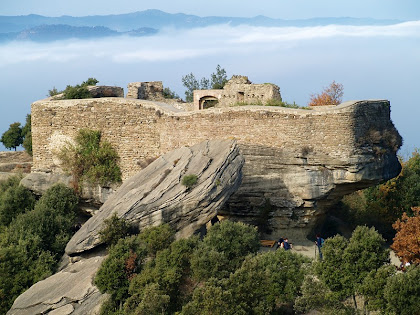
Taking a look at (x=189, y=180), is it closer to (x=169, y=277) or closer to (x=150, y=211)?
(x=150, y=211)

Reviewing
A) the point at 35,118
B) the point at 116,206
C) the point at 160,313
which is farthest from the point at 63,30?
the point at 160,313

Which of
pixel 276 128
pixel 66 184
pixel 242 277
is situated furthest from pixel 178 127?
pixel 242 277

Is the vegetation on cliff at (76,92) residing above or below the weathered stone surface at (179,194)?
above

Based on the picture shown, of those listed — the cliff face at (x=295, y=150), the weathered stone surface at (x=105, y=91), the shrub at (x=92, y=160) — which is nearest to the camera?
the cliff face at (x=295, y=150)

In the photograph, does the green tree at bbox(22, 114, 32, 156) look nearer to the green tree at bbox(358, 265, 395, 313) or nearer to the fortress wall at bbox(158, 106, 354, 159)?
the fortress wall at bbox(158, 106, 354, 159)

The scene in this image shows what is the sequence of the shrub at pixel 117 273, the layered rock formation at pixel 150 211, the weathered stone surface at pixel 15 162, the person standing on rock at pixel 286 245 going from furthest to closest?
the weathered stone surface at pixel 15 162, the person standing on rock at pixel 286 245, the layered rock formation at pixel 150 211, the shrub at pixel 117 273

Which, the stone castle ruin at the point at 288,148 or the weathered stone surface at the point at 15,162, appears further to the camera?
the weathered stone surface at the point at 15,162

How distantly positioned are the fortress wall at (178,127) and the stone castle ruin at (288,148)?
39mm

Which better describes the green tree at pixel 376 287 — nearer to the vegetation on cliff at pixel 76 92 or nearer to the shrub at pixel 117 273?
the shrub at pixel 117 273

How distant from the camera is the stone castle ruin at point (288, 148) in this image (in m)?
27.6

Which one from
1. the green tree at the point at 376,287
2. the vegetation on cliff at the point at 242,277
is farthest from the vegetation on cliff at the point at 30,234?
the green tree at the point at 376,287

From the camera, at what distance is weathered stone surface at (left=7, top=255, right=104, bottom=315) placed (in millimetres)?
24781

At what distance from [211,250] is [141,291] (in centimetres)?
257

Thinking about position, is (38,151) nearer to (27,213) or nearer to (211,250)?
(27,213)
